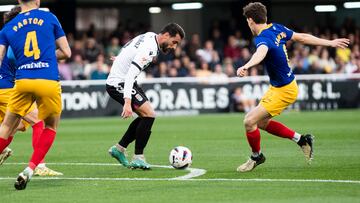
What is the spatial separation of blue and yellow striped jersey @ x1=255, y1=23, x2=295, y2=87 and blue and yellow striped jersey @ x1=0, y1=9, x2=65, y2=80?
3033mm

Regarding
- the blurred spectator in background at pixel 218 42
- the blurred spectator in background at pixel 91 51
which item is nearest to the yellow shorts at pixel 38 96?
the blurred spectator in background at pixel 91 51

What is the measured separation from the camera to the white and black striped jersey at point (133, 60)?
471 inches

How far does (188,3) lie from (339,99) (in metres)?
11.6

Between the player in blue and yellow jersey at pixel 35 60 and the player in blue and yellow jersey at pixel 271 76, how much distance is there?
112 inches

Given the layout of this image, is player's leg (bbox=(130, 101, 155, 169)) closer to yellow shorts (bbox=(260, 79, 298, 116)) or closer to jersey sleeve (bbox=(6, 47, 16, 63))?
yellow shorts (bbox=(260, 79, 298, 116))

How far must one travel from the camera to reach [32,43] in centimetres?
1043

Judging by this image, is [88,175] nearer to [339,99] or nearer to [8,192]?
[8,192]

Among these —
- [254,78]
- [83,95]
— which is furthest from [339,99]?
[83,95]

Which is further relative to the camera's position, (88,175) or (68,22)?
(68,22)

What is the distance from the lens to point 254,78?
28938 millimetres

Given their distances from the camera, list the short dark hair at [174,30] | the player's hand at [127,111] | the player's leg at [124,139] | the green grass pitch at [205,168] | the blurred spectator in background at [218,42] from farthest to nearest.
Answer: the blurred spectator in background at [218,42]
the player's leg at [124,139]
the short dark hair at [174,30]
the player's hand at [127,111]
the green grass pitch at [205,168]

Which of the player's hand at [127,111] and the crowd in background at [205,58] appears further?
the crowd in background at [205,58]

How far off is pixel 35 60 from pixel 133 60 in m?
1.93

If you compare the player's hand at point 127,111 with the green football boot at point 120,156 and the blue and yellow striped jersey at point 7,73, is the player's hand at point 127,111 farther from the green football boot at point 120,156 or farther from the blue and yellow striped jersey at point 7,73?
the blue and yellow striped jersey at point 7,73
